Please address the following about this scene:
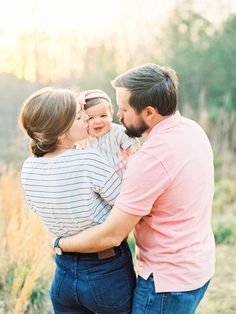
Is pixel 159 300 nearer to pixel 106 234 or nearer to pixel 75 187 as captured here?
pixel 106 234

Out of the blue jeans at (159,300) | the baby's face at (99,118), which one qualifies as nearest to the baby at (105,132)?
the baby's face at (99,118)

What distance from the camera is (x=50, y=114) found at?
2.24 meters

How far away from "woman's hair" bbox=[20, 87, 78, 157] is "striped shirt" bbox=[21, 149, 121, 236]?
86mm

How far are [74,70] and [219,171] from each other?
394cm

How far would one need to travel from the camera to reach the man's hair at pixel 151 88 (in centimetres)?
216

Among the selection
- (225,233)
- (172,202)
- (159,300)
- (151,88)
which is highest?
(151,88)

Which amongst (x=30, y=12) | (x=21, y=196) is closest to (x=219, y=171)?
(x=30, y=12)

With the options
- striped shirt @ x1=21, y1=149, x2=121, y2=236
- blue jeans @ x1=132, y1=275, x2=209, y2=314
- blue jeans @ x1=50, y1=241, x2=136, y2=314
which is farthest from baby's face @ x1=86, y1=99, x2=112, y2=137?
blue jeans @ x1=132, y1=275, x2=209, y2=314

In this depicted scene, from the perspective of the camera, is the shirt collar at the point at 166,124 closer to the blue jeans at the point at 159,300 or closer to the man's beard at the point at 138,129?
the man's beard at the point at 138,129

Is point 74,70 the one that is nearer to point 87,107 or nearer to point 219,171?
point 219,171

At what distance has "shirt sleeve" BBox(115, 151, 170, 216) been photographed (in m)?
2.12

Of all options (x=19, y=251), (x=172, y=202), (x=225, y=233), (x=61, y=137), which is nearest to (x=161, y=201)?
(x=172, y=202)

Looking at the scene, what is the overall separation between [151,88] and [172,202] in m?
0.45

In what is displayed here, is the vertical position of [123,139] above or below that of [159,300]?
above
